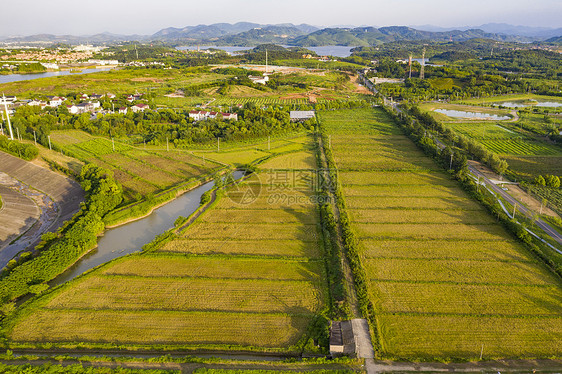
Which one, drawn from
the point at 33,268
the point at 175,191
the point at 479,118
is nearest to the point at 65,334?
the point at 33,268

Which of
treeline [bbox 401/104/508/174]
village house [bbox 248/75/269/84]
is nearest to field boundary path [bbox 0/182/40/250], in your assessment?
treeline [bbox 401/104/508/174]

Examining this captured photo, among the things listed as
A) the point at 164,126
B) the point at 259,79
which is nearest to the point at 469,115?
the point at 164,126

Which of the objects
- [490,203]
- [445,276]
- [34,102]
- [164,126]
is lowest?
[445,276]

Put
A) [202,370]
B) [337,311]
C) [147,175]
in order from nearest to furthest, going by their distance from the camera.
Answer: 1. [202,370]
2. [337,311]
3. [147,175]

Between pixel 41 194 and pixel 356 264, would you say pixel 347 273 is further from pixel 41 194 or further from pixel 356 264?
pixel 41 194

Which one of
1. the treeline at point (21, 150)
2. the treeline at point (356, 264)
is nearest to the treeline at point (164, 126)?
the treeline at point (21, 150)

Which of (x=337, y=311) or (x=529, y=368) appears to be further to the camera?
(x=337, y=311)

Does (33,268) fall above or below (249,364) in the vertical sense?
above

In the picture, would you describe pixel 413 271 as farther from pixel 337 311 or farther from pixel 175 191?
pixel 175 191
